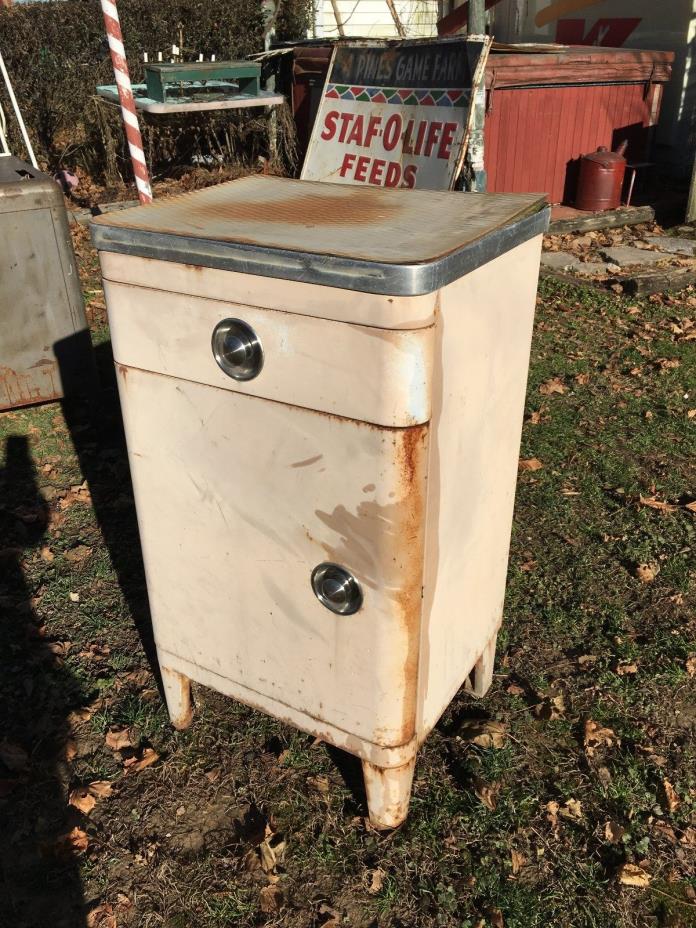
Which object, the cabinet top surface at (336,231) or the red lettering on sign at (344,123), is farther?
the red lettering on sign at (344,123)

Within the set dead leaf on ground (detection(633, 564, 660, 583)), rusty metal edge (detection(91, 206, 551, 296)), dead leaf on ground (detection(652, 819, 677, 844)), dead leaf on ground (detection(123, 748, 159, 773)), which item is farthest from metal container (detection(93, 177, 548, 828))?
dead leaf on ground (detection(633, 564, 660, 583))

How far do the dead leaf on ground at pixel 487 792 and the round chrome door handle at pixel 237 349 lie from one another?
1.63 meters

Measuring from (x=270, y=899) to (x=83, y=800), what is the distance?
738 mm

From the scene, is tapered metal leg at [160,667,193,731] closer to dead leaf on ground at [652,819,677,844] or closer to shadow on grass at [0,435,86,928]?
shadow on grass at [0,435,86,928]

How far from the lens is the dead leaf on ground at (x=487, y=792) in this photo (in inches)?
105

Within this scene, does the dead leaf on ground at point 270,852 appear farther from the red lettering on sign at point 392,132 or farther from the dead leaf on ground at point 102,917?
the red lettering on sign at point 392,132

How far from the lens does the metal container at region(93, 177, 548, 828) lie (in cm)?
184

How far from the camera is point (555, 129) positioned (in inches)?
386

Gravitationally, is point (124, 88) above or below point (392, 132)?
above

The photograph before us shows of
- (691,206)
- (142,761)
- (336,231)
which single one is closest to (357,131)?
(336,231)

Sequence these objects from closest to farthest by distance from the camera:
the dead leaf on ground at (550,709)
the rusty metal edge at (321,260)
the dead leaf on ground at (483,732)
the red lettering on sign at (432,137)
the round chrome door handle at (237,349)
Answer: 1. the rusty metal edge at (321,260)
2. the round chrome door handle at (237,349)
3. the dead leaf on ground at (483,732)
4. the dead leaf on ground at (550,709)
5. the red lettering on sign at (432,137)

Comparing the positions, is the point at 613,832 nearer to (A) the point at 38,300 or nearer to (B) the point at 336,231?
(B) the point at 336,231

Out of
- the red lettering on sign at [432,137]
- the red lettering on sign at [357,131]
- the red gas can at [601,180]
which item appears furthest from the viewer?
the red gas can at [601,180]

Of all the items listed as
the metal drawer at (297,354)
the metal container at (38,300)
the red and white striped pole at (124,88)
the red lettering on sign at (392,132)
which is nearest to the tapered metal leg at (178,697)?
the metal drawer at (297,354)
